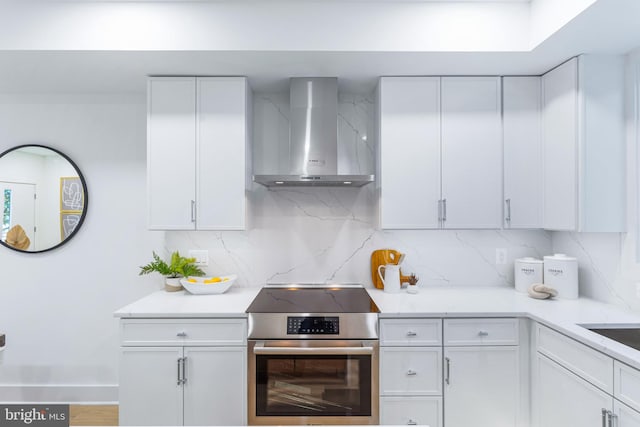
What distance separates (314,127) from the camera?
2.46m

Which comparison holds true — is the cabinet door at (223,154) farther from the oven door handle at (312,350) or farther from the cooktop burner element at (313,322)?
the oven door handle at (312,350)

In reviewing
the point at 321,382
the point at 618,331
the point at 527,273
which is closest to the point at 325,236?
the point at 321,382

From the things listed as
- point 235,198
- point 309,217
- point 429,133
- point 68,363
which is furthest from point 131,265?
point 429,133

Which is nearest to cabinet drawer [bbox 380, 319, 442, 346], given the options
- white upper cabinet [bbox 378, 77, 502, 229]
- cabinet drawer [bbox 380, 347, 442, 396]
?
cabinet drawer [bbox 380, 347, 442, 396]

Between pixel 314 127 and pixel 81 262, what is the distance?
2.02 metres

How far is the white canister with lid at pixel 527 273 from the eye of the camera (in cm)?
249

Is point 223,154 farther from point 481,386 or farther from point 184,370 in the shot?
point 481,386

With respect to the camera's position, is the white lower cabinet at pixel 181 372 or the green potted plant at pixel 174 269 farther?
the green potted plant at pixel 174 269

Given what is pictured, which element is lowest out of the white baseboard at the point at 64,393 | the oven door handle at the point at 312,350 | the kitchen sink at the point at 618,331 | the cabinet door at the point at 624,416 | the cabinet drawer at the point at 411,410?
the white baseboard at the point at 64,393

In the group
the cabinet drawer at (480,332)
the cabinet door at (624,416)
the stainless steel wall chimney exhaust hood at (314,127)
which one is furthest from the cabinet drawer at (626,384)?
the stainless steel wall chimney exhaust hood at (314,127)

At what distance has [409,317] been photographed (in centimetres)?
205

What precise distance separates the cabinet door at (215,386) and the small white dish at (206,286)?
46cm

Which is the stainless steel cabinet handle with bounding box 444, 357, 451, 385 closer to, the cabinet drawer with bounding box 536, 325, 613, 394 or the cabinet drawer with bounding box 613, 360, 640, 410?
the cabinet drawer with bounding box 536, 325, 613, 394

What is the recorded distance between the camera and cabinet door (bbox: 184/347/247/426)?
2039 mm
